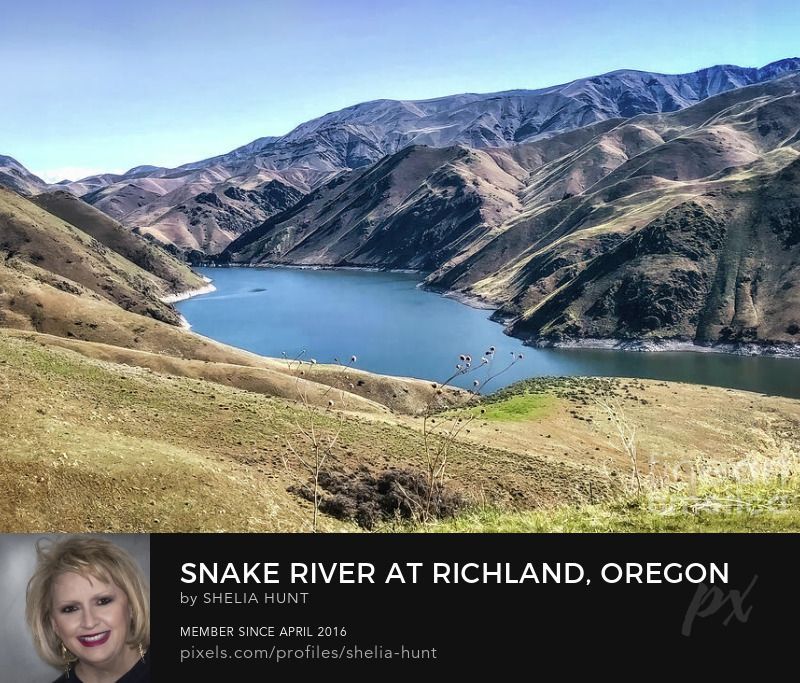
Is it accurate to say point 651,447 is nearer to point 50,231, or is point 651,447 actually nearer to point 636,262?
point 636,262

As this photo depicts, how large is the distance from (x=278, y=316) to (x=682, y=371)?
115127mm

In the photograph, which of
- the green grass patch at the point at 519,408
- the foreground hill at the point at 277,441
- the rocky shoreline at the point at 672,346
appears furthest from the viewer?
the rocky shoreline at the point at 672,346

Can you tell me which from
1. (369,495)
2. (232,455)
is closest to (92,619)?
(369,495)

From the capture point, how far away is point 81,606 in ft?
20.4

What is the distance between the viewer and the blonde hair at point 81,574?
241 inches

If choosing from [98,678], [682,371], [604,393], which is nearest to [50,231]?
[604,393]

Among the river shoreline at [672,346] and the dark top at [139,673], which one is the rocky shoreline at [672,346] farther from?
the dark top at [139,673]

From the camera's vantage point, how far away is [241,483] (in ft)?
70.3

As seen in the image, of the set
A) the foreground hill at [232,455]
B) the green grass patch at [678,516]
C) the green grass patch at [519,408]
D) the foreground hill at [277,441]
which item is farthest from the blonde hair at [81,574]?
the green grass patch at [519,408]

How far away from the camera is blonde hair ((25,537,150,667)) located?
611 cm

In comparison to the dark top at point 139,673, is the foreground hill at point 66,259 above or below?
above

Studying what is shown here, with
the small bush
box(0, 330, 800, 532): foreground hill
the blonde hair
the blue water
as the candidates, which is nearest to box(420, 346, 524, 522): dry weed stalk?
the small bush

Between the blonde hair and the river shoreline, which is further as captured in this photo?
the river shoreline

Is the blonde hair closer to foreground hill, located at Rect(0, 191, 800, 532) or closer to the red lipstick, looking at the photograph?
the red lipstick
